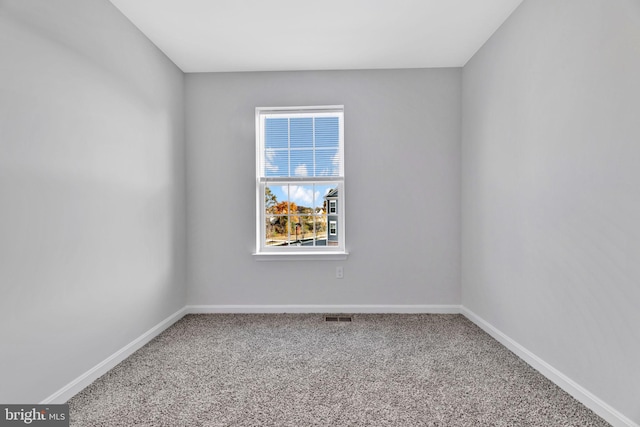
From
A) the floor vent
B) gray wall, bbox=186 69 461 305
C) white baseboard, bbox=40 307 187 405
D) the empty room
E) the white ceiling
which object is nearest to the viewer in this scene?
the empty room

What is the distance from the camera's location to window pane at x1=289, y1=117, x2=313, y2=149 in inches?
139

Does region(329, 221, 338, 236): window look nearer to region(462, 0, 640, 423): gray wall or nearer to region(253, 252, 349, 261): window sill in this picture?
region(253, 252, 349, 261): window sill

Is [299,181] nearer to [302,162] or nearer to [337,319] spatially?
[302,162]

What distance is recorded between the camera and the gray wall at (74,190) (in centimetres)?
160

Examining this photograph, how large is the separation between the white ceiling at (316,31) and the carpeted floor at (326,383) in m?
2.59

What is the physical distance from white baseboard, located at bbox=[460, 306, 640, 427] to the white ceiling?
8.31 ft

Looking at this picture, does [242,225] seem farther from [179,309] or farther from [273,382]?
[273,382]

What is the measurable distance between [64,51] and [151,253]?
5.22 feet

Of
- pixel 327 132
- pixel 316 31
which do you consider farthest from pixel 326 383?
pixel 316 31

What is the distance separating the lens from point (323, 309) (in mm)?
3453

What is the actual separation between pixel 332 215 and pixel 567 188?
211cm

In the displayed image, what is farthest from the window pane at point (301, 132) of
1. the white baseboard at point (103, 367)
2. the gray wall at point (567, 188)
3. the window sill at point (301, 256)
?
the white baseboard at point (103, 367)

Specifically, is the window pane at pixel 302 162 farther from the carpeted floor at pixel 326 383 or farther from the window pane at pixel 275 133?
the carpeted floor at pixel 326 383

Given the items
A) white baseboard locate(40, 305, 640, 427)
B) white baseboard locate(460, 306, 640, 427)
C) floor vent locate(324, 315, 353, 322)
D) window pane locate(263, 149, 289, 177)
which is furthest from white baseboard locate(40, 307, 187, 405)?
white baseboard locate(460, 306, 640, 427)
